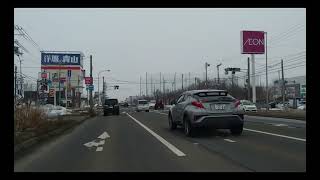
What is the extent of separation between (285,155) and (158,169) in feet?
11.9

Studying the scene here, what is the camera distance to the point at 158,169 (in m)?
10.2

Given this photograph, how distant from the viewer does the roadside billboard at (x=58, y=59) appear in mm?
78875

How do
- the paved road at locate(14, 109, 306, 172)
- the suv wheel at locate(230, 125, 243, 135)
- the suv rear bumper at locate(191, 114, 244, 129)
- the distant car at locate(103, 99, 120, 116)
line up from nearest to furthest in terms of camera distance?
the paved road at locate(14, 109, 306, 172), the suv rear bumper at locate(191, 114, 244, 129), the suv wheel at locate(230, 125, 243, 135), the distant car at locate(103, 99, 120, 116)

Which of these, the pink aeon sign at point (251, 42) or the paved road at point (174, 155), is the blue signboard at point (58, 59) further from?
the paved road at point (174, 155)

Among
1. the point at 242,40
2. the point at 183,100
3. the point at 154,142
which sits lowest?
the point at 154,142

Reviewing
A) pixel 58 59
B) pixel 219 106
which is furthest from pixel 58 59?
pixel 219 106

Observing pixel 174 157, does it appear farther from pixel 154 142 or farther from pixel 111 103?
pixel 111 103

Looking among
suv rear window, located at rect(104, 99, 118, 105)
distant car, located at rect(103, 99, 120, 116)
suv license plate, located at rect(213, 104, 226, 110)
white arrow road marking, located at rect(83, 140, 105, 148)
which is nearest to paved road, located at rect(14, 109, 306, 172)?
white arrow road marking, located at rect(83, 140, 105, 148)

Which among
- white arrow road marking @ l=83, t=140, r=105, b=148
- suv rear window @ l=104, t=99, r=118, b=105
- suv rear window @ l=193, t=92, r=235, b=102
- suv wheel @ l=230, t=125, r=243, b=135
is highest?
suv rear window @ l=193, t=92, r=235, b=102

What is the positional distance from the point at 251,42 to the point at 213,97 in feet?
129

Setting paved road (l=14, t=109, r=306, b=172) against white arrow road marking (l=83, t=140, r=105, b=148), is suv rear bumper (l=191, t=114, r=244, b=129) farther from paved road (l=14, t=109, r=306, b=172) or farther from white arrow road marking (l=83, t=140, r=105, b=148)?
white arrow road marking (l=83, t=140, r=105, b=148)

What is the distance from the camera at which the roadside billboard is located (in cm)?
7888

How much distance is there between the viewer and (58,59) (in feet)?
263
